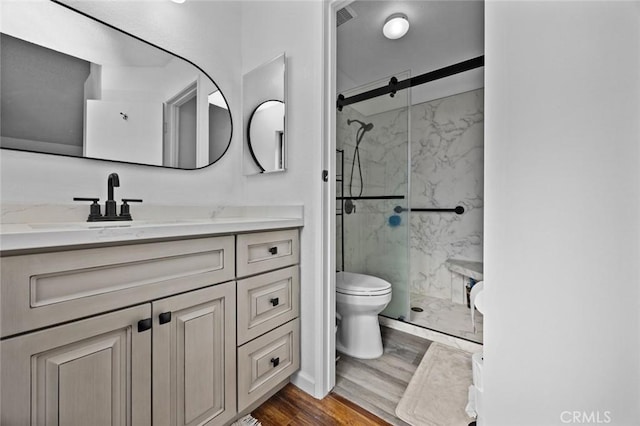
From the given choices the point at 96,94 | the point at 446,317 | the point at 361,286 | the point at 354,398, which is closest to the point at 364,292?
the point at 361,286

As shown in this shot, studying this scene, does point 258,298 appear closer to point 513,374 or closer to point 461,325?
point 513,374

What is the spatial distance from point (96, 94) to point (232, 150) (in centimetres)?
68

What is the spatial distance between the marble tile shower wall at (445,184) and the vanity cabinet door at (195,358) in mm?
2165

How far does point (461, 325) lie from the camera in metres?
1.96

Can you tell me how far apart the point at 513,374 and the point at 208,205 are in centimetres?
153

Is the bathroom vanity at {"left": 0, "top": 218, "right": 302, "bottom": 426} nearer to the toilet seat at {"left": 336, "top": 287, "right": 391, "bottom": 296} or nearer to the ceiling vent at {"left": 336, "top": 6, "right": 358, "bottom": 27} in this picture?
the toilet seat at {"left": 336, "top": 287, "right": 391, "bottom": 296}

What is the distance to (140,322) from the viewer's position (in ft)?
2.55

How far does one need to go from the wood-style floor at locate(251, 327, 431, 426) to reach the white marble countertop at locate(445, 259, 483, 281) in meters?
0.92

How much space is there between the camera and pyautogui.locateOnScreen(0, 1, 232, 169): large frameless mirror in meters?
0.98

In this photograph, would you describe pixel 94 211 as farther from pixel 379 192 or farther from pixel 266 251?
pixel 379 192

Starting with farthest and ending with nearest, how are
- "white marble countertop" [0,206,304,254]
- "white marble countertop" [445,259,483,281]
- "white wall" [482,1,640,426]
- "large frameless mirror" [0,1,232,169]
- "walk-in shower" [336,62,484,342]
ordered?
"white marble countertop" [445,259,483,281], "walk-in shower" [336,62,484,342], "large frameless mirror" [0,1,232,169], "white marble countertop" [0,206,304,254], "white wall" [482,1,640,426]

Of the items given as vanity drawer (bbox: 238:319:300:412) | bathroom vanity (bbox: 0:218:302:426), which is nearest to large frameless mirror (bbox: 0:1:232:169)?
bathroom vanity (bbox: 0:218:302:426)

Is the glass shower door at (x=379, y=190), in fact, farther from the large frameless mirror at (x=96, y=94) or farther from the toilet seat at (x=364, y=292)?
the large frameless mirror at (x=96, y=94)

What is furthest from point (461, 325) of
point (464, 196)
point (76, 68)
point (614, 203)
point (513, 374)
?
point (76, 68)
